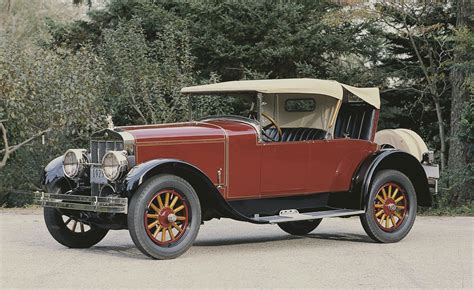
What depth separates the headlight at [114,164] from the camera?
27.6ft

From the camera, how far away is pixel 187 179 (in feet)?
28.5

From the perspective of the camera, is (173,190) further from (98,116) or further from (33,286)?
(98,116)

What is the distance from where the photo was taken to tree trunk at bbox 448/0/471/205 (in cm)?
1842

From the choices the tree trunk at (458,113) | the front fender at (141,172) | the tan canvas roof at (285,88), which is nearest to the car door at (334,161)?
the tan canvas roof at (285,88)

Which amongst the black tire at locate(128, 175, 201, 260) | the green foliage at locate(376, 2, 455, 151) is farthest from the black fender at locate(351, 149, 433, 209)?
the green foliage at locate(376, 2, 455, 151)

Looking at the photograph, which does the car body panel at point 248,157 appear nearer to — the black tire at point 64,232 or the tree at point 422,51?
the black tire at point 64,232

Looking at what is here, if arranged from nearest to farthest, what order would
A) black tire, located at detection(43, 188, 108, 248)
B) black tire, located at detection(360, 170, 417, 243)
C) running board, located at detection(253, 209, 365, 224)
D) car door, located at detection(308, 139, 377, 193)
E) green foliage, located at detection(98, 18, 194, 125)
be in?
running board, located at detection(253, 209, 365, 224) → black tire, located at detection(43, 188, 108, 248) → car door, located at detection(308, 139, 377, 193) → black tire, located at detection(360, 170, 417, 243) → green foliage, located at detection(98, 18, 194, 125)

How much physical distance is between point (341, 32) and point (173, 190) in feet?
42.0

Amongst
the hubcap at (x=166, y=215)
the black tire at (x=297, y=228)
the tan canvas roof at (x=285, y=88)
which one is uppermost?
the tan canvas roof at (x=285, y=88)

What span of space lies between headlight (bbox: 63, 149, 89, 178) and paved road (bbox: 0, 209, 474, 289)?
83cm

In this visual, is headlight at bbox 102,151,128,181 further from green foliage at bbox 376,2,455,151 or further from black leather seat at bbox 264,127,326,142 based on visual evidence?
green foliage at bbox 376,2,455,151

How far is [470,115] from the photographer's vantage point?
56.6ft

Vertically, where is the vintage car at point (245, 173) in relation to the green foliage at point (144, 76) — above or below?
below

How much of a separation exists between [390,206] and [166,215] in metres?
2.85
